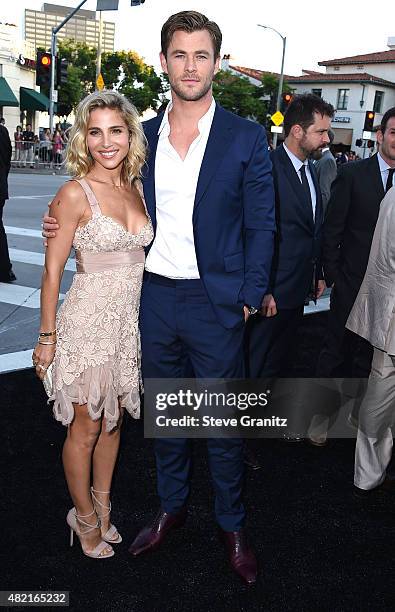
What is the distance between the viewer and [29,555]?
274 cm

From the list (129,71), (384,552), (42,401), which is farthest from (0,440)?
(129,71)

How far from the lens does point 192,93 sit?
254 centimetres

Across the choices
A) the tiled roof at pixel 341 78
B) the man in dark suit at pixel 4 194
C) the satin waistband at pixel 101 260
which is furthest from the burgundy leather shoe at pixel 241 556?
the tiled roof at pixel 341 78

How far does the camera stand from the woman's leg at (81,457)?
105 inches

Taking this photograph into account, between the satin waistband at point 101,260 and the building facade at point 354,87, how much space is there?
2174 inches

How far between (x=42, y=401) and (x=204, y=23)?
295cm

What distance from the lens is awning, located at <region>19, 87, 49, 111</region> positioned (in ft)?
115

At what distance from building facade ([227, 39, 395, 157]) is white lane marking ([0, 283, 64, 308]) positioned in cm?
5142

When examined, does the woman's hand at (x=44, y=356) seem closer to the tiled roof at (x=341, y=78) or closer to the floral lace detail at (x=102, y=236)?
the floral lace detail at (x=102, y=236)

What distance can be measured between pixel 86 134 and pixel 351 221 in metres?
1.96

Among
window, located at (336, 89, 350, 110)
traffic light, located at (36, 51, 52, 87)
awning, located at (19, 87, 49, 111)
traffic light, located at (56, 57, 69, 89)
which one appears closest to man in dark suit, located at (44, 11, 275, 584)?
traffic light, located at (36, 51, 52, 87)

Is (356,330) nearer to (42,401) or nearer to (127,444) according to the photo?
(127,444)

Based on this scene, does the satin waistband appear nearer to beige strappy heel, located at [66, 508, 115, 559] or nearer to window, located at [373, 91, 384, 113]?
beige strappy heel, located at [66, 508, 115, 559]

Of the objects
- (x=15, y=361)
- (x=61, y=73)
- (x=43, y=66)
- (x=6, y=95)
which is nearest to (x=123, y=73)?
(x=6, y=95)
